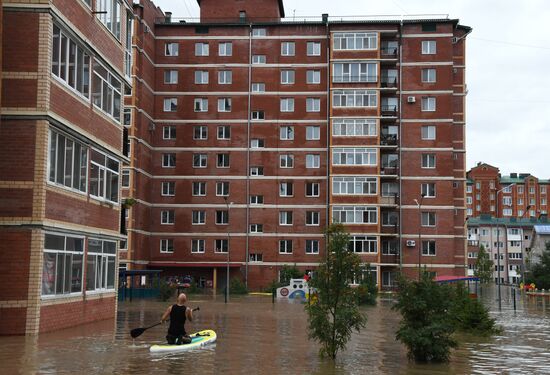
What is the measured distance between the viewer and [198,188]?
69000mm

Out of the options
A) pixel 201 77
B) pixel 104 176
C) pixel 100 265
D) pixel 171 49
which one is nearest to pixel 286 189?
pixel 201 77

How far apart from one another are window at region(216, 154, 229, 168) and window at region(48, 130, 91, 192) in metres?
44.0

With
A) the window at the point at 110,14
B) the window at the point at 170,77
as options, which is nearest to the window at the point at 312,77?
the window at the point at 170,77

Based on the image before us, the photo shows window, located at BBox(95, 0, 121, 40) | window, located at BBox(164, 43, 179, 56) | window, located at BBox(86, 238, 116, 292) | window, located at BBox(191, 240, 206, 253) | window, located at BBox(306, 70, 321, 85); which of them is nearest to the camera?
window, located at BBox(86, 238, 116, 292)

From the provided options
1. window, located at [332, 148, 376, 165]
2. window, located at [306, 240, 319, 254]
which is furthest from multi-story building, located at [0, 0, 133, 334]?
window, located at [306, 240, 319, 254]

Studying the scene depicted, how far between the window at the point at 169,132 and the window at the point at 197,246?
1044cm

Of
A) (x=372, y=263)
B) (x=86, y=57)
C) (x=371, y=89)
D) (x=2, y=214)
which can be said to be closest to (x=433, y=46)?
(x=371, y=89)

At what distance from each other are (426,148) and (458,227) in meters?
8.73

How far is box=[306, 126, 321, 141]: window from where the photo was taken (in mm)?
68562

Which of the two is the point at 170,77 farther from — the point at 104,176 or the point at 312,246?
the point at 104,176

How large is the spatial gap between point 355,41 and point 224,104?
13.8m

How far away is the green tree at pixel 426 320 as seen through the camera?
16828mm

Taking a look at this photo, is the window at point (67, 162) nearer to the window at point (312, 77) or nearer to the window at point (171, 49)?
the window at point (312, 77)

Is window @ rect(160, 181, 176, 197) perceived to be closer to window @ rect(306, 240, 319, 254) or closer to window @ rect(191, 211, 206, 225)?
window @ rect(191, 211, 206, 225)
